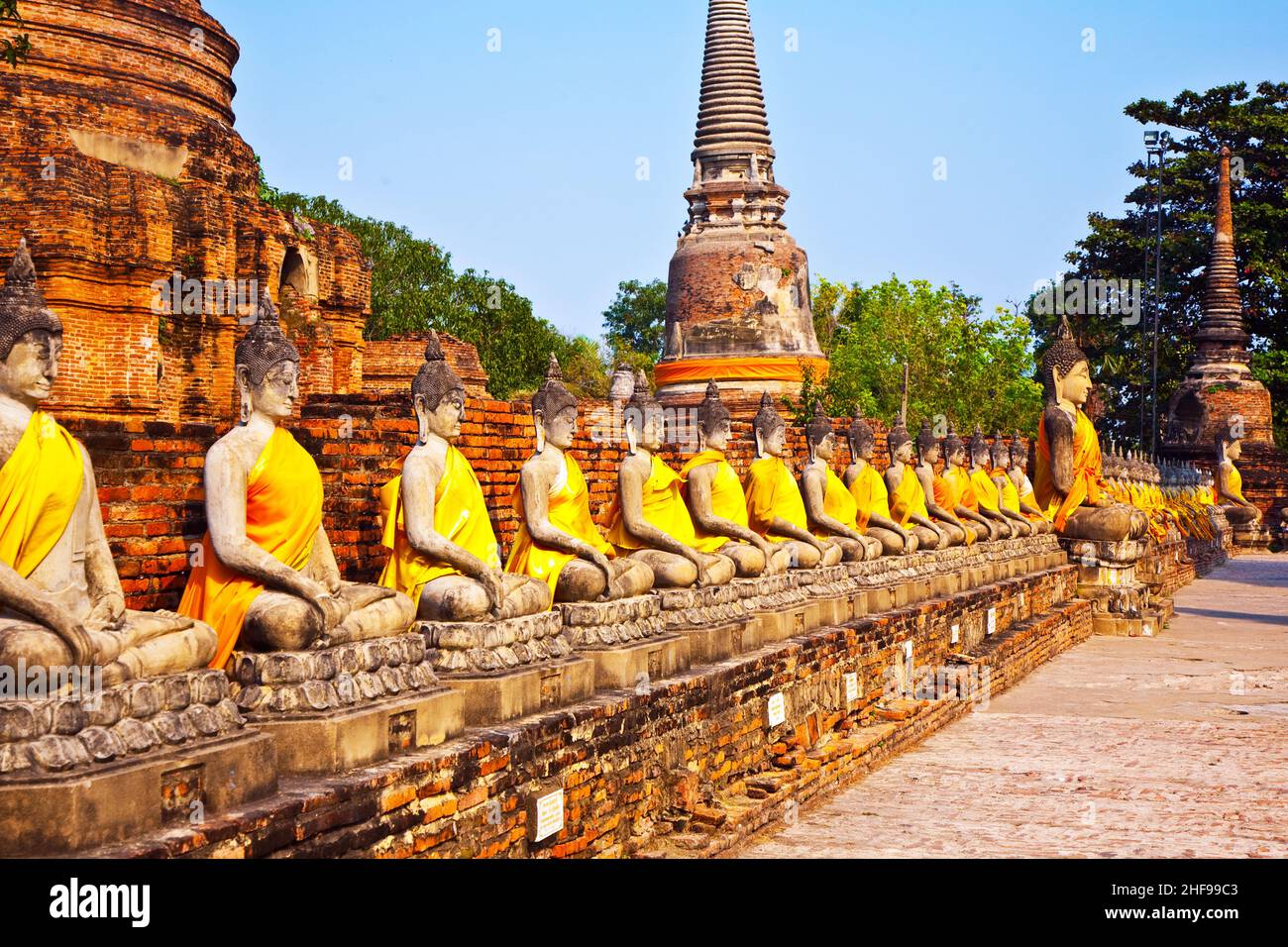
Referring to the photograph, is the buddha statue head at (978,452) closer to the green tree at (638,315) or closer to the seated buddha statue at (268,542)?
the seated buddha statue at (268,542)

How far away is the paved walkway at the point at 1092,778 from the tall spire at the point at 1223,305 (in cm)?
2867

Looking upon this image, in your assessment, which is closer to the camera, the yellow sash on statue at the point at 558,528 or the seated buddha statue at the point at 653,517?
the yellow sash on statue at the point at 558,528

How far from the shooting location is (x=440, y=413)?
6.23 meters

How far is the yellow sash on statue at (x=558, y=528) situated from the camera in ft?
22.6

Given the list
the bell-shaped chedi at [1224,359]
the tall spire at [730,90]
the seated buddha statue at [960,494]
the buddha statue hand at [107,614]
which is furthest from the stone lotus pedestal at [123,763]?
the bell-shaped chedi at [1224,359]

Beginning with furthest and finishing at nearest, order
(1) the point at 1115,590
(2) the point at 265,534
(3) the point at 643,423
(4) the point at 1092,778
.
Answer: (1) the point at 1115,590 → (4) the point at 1092,778 → (3) the point at 643,423 → (2) the point at 265,534

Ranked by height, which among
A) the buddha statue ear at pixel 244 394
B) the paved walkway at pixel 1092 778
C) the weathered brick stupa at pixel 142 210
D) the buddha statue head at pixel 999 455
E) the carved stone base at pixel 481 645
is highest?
the weathered brick stupa at pixel 142 210

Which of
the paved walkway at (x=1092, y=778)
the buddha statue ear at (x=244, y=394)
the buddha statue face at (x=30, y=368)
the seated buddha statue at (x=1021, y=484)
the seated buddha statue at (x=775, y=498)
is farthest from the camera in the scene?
the seated buddha statue at (x=1021, y=484)

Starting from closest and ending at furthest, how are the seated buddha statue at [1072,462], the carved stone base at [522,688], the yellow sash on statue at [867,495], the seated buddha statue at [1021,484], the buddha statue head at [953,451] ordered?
the carved stone base at [522,688]
the yellow sash on statue at [867,495]
the buddha statue head at [953,451]
the seated buddha statue at [1021,484]
the seated buddha statue at [1072,462]

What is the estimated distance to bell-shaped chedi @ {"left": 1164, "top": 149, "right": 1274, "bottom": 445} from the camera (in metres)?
40.2

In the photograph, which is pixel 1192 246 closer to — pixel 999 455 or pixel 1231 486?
pixel 1231 486

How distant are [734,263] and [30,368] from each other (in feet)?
80.1

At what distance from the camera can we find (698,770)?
723 cm

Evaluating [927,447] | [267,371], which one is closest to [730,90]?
[927,447]
